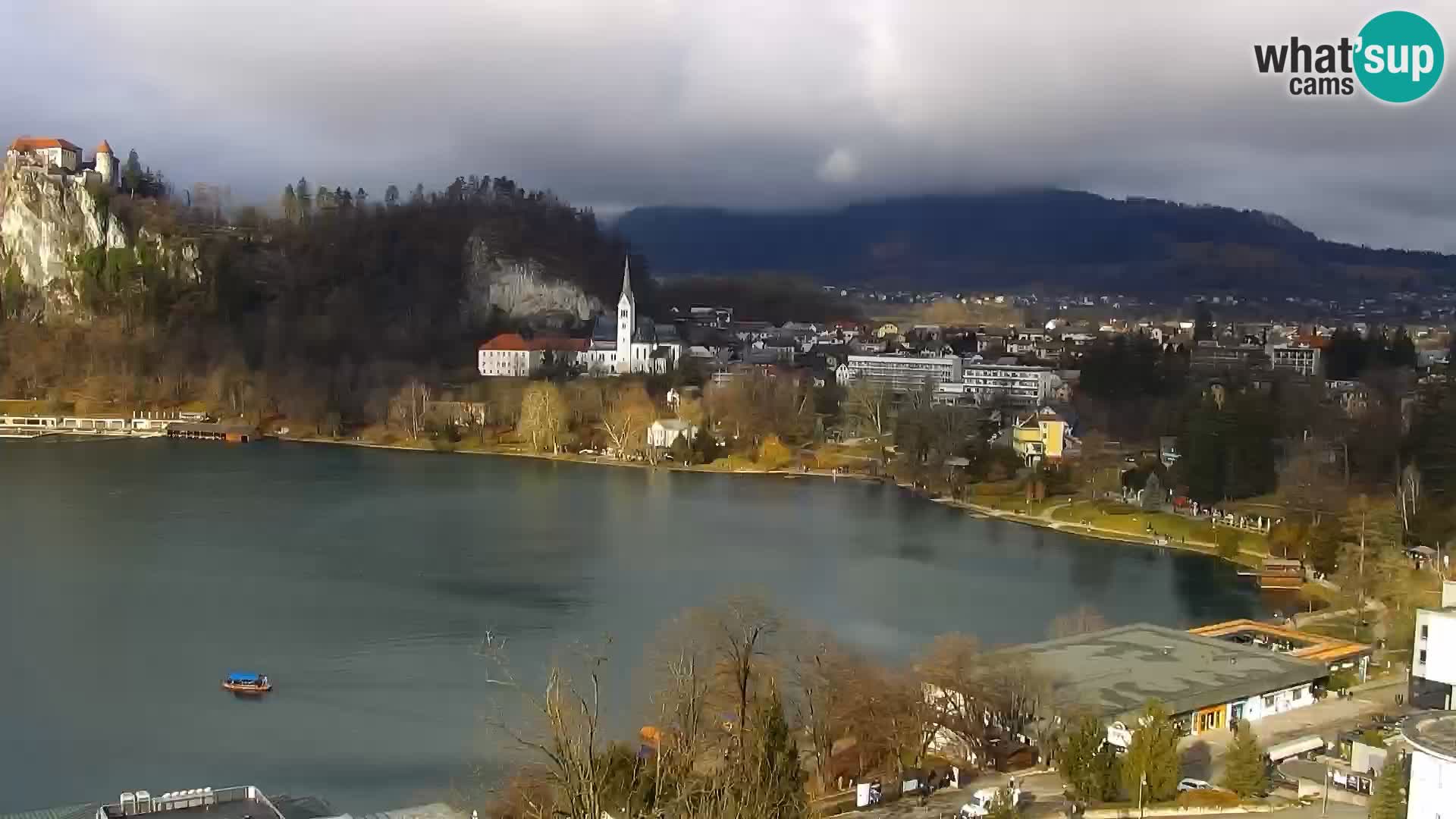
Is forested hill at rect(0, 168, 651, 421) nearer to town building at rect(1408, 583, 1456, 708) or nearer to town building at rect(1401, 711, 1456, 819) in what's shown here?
town building at rect(1408, 583, 1456, 708)

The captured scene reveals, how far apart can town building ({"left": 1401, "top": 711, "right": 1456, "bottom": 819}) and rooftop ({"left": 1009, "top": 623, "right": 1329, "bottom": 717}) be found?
5.30ft

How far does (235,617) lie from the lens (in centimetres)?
753

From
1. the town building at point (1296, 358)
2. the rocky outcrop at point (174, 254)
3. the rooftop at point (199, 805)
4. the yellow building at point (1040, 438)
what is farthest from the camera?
the rocky outcrop at point (174, 254)

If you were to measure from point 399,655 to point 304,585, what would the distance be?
206cm

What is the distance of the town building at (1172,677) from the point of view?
17.3ft

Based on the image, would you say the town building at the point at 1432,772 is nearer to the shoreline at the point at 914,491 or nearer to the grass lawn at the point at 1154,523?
the shoreline at the point at 914,491

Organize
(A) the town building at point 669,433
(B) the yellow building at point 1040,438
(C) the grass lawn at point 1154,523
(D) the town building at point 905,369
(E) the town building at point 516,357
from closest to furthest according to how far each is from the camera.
Result: (C) the grass lawn at point 1154,523
(B) the yellow building at point 1040,438
(A) the town building at point 669,433
(D) the town building at point 905,369
(E) the town building at point 516,357

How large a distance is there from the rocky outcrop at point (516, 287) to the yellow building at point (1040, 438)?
42.4 ft

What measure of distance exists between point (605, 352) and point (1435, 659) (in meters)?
19.2

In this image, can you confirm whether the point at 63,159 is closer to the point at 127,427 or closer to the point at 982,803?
the point at 127,427

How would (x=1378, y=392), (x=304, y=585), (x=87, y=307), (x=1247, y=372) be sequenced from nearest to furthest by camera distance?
(x=304, y=585), (x=1378, y=392), (x=1247, y=372), (x=87, y=307)

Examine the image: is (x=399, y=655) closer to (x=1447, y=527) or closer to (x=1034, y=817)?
(x=1034, y=817)

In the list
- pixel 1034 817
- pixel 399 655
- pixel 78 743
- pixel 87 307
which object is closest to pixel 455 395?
pixel 87 307

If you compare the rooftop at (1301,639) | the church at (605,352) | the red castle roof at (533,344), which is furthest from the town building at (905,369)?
the rooftop at (1301,639)
